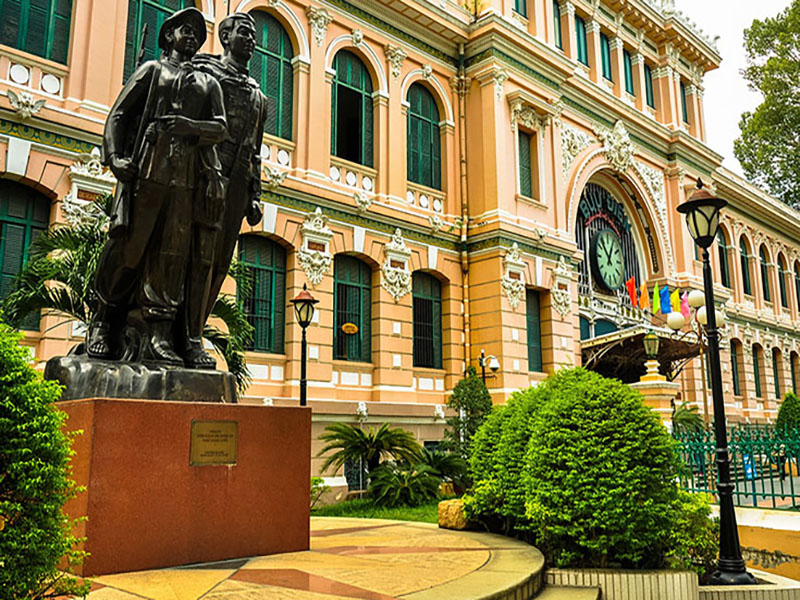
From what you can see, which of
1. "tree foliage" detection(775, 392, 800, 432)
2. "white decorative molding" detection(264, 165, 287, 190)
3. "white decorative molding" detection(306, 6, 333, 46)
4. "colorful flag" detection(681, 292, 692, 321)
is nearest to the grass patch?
"white decorative molding" detection(264, 165, 287, 190)

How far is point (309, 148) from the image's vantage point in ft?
57.9

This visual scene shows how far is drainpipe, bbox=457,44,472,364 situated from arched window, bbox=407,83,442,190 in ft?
2.35

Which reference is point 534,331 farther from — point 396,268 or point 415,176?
point 415,176

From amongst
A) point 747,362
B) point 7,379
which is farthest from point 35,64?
point 747,362

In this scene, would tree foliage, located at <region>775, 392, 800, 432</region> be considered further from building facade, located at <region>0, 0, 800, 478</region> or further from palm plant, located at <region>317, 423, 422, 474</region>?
palm plant, located at <region>317, 423, 422, 474</region>

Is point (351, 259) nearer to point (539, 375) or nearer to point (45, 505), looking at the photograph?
point (539, 375)

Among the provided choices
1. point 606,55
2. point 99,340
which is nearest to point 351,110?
point 606,55

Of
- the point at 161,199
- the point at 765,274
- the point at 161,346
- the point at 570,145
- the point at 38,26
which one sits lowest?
the point at 161,346

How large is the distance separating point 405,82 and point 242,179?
14989mm

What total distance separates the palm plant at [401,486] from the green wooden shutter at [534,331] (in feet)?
27.1

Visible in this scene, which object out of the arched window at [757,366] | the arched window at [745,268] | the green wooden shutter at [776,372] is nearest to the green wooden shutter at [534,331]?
the arched window at [757,366]

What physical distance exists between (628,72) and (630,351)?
40.3ft

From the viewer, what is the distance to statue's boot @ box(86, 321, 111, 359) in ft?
19.4

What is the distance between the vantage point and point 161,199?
5.88m
